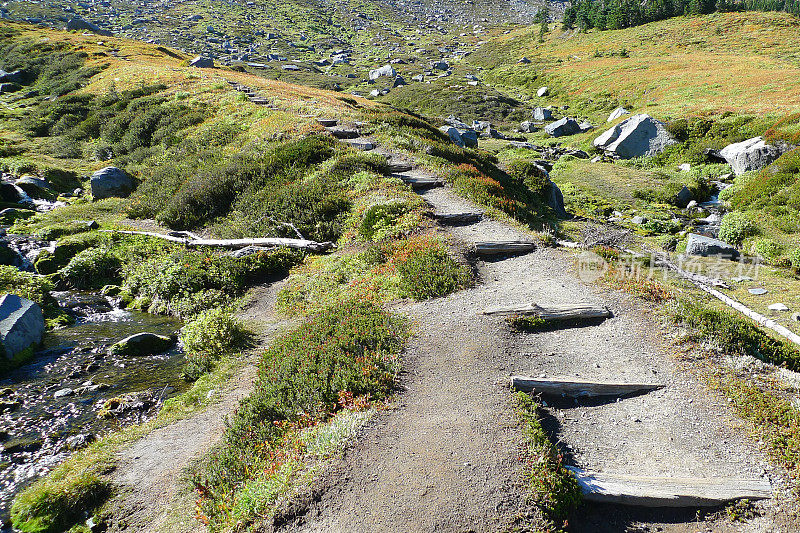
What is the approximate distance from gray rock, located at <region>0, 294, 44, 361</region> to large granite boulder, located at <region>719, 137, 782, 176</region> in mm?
36519

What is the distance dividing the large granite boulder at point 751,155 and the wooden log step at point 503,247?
74.9 feet

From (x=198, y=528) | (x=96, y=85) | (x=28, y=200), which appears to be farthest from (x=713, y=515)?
(x=96, y=85)

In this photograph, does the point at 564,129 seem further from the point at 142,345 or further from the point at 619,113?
the point at 142,345

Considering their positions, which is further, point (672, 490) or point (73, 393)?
point (73, 393)

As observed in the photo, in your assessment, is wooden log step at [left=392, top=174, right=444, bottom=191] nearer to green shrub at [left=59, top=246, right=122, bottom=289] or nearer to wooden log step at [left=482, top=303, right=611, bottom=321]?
wooden log step at [left=482, top=303, right=611, bottom=321]

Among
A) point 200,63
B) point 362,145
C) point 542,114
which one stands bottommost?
point 362,145

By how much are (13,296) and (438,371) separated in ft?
42.7

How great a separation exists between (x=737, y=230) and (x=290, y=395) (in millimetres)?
20906

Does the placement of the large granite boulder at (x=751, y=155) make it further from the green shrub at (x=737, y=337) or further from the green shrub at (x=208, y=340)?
the green shrub at (x=208, y=340)

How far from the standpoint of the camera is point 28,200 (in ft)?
80.2

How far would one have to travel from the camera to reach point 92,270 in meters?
17.2

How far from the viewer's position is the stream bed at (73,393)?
898cm

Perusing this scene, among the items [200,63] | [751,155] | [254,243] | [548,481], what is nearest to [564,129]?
[751,155]

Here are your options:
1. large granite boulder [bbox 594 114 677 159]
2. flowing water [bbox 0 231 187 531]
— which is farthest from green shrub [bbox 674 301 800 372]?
large granite boulder [bbox 594 114 677 159]
